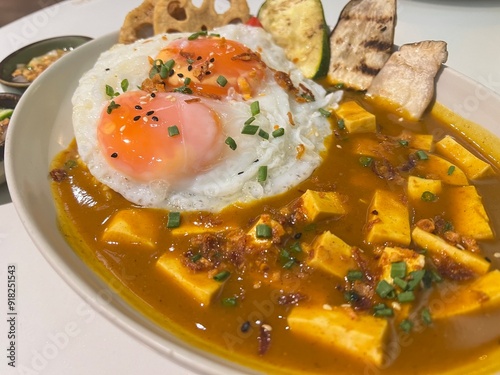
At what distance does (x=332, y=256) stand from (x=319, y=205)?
1.14 feet

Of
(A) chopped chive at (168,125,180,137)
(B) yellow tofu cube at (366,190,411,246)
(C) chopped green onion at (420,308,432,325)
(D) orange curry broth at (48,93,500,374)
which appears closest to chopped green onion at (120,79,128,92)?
(D) orange curry broth at (48,93,500,374)

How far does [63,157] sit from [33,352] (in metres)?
1.34

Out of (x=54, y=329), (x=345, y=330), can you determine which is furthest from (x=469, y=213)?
(x=54, y=329)

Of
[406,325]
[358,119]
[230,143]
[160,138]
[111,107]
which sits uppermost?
[111,107]

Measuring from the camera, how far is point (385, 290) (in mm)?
2203

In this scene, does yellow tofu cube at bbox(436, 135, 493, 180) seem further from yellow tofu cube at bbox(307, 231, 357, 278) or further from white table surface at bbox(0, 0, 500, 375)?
white table surface at bbox(0, 0, 500, 375)

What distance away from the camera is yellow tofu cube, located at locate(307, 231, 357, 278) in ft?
7.69

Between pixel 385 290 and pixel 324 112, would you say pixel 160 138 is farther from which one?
pixel 385 290

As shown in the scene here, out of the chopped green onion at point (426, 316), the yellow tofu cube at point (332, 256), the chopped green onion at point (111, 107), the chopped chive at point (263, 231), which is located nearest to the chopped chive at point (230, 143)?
the chopped chive at point (263, 231)

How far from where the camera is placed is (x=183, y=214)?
2.72 m

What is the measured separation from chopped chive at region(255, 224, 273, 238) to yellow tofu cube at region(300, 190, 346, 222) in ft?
0.94

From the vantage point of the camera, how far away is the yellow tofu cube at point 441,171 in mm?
2943

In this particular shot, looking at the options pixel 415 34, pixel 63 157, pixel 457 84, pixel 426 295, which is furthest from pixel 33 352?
pixel 415 34

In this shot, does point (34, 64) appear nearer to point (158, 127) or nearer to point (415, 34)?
point (158, 127)
